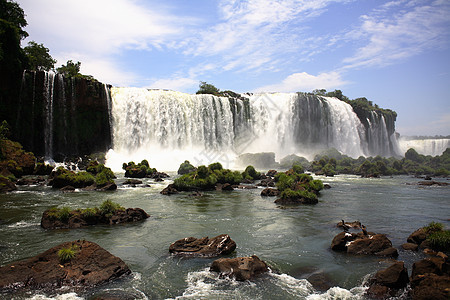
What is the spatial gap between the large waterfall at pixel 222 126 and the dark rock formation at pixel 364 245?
3043 centimetres

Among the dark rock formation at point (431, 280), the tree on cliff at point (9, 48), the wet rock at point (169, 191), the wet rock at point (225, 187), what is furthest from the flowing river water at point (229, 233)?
the tree on cliff at point (9, 48)

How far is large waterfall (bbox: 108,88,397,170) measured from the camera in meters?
40.3

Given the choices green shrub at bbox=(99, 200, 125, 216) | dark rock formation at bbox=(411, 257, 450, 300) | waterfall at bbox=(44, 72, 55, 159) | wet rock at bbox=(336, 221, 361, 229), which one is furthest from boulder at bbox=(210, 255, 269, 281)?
waterfall at bbox=(44, 72, 55, 159)

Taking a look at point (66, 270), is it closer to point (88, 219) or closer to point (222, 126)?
point (88, 219)

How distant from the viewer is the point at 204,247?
8.96m

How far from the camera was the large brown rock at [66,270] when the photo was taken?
21.5 ft

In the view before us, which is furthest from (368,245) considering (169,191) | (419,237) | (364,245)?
(169,191)

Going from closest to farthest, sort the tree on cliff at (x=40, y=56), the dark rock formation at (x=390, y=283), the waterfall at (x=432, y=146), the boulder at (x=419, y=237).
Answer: the dark rock formation at (x=390, y=283) → the boulder at (x=419, y=237) → the tree on cliff at (x=40, y=56) → the waterfall at (x=432, y=146)

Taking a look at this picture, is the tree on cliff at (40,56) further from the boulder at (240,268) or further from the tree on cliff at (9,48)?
the boulder at (240,268)

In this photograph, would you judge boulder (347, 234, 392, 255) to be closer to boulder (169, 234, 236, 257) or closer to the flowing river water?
the flowing river water

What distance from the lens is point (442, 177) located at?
3631 centimetres

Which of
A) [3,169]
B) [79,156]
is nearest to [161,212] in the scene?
[3,169]

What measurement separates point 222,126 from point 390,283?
40059mm

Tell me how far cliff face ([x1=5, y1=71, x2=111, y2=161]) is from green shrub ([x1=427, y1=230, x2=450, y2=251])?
3447 centimetres
